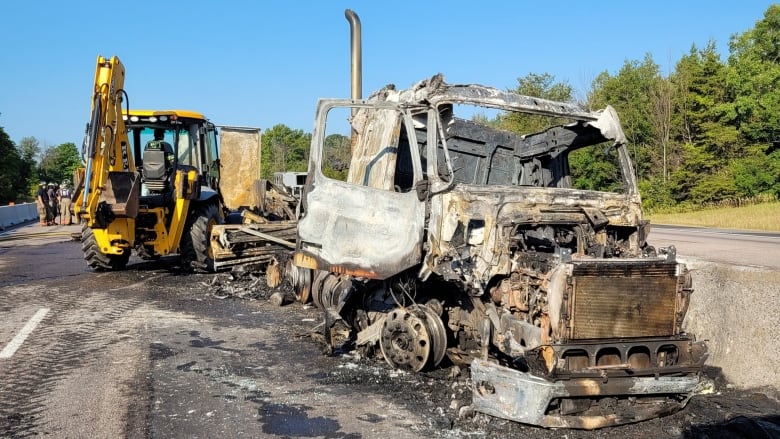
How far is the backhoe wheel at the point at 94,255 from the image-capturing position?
12.1 meters

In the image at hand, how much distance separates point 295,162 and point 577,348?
70734 millimetres

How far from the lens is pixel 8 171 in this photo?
44.2 meters

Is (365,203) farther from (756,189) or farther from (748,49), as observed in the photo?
(748,49)

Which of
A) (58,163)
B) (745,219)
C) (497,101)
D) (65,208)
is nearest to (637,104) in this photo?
(745,219)

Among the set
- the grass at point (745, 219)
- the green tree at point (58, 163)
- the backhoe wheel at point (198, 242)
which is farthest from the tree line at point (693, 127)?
the backhoe wheel at point (198, 242)

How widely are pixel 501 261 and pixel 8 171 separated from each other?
46.7 meters

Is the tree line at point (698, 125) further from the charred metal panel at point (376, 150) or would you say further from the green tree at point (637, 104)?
the charred metal panel at point (376, 150)

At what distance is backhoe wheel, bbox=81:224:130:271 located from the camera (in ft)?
39.7

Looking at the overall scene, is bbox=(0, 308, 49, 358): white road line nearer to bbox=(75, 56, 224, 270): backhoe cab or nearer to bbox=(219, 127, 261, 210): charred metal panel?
bbox=(75, 56, 224, 270): backhoe cab

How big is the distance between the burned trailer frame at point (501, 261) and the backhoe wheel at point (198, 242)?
16.0ft

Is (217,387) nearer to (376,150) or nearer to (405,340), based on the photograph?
(405,340)

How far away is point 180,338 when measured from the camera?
7527 millimetres

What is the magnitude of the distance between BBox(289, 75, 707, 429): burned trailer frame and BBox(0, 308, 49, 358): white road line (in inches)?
116

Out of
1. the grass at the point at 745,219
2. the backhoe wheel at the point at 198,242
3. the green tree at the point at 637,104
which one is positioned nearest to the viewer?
the backhoe wheel at the point at 198,242
